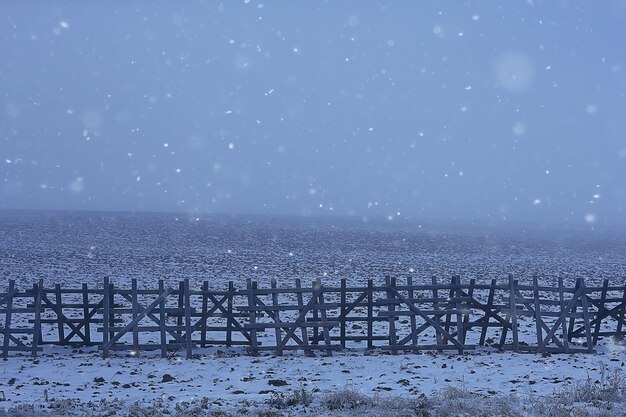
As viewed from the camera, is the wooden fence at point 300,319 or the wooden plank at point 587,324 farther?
the wooden plank at point 587,324

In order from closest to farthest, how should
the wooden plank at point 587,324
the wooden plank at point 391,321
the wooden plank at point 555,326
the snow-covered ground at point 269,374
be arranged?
the snow-covered ground at point 269,374 → the wooden plank at point 391,321 → the wooden plank at point 555,326 → the wooden plank at point 587,324

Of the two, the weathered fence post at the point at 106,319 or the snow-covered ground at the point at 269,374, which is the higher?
the weathered fence post at the point at 106,319

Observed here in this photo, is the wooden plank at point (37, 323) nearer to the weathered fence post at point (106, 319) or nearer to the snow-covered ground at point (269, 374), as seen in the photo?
the snow-covered ground at point (269, 374)

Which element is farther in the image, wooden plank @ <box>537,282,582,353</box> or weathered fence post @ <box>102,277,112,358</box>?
wooden plank @ <box>537,282,582,353</box>

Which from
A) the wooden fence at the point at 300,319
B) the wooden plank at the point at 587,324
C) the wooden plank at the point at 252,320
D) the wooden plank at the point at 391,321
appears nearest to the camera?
the wooden fence at the point at 300,319

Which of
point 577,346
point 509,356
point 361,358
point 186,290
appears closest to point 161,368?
point 186,290

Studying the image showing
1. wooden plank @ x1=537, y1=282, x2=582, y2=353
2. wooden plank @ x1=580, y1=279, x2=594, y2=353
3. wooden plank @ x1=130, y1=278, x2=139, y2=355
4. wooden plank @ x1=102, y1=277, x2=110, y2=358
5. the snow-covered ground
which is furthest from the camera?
wooden plank @ x1=580, y1=279, x2=594, y2=353

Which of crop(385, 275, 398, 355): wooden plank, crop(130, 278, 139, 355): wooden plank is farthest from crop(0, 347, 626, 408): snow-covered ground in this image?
crop(385, 275, 398, 355): wooden plank

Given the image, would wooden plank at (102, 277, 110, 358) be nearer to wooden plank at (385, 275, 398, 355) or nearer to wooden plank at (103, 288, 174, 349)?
wooden plank at (103, 288, 174, 349)

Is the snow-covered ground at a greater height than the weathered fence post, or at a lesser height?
lesser

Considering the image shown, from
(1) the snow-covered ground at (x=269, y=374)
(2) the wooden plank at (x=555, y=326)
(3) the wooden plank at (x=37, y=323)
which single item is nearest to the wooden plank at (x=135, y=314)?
(1) the snow-covered ground at (x=269, y=374)

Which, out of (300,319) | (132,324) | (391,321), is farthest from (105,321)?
(391,321)

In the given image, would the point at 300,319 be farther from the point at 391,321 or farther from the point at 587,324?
the point at 587,324

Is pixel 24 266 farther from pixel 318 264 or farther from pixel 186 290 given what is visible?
pixel 186 290
